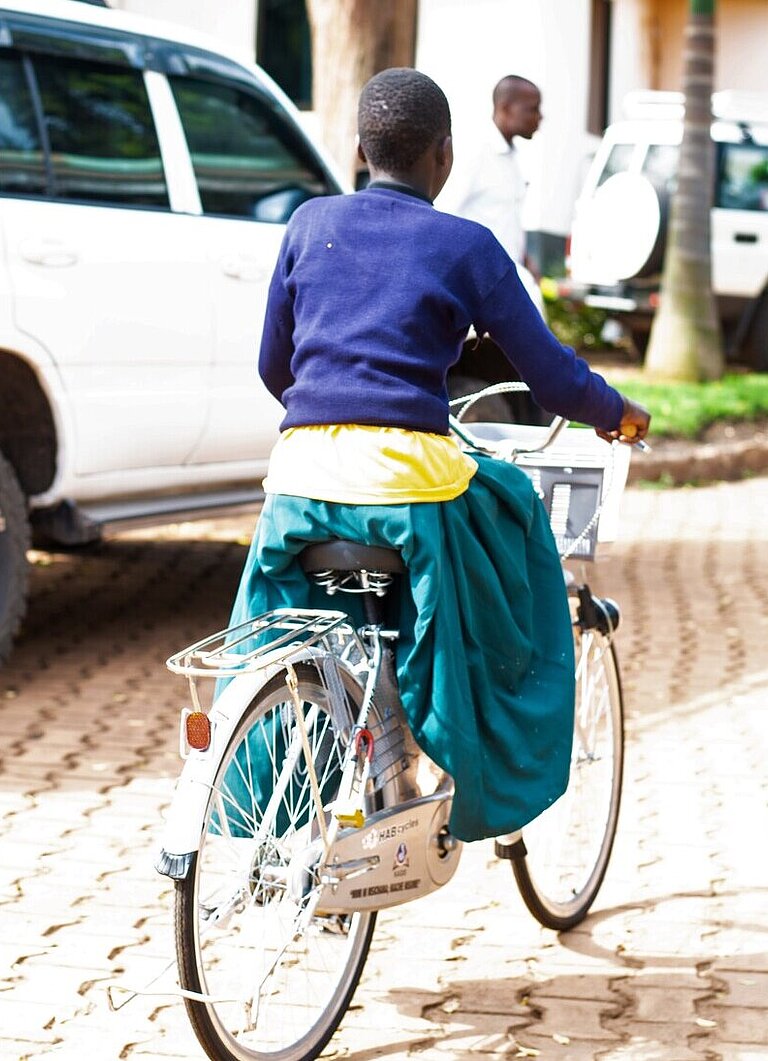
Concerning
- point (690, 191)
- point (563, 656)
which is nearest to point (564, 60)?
point (690, 191)

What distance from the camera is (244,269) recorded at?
6.78 m

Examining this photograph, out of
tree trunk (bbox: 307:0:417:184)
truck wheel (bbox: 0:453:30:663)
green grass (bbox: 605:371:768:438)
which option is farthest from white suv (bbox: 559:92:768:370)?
truck wheel (bbox: 0:453:30:663)

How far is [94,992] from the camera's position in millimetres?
3766

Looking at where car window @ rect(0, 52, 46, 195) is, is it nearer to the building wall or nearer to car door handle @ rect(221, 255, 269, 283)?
car door handle @ rect(221, 255, 269, 283)

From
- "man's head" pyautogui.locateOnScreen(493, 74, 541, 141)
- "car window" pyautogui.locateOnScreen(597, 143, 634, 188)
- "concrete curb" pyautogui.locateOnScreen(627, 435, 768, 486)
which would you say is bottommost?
"concrete curb" pyautogui.locateOnScreen(627, 435, 768, 486)

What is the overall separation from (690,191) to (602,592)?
657 centimetres

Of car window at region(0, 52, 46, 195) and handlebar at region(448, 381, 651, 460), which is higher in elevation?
car window at region(0, 52, 46, 195)

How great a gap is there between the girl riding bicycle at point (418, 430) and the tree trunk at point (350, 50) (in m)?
6.32

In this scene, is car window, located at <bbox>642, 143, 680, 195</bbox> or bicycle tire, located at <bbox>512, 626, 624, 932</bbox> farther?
car window, located at <bbox>642, 143, 680, 195</bbox>

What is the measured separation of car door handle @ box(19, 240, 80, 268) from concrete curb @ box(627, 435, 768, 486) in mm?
6049

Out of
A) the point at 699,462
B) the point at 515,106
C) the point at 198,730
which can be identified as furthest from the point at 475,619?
the point at 699,462

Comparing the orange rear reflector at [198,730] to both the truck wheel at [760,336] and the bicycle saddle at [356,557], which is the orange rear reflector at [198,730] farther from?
the truck wheel at [760,336]

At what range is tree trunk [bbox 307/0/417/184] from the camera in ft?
31.6

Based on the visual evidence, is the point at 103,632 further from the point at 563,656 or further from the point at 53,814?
the point at 563,656
